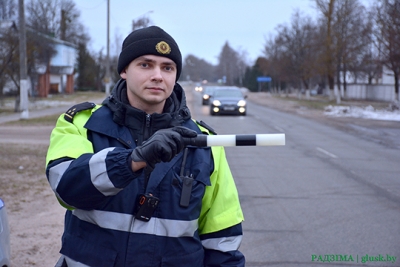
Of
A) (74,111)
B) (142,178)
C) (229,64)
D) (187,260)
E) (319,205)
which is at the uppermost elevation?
(229,64)

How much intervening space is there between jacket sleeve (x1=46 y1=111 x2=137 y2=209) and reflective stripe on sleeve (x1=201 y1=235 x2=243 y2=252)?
56cm

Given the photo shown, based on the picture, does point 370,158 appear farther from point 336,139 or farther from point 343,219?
point 343,219

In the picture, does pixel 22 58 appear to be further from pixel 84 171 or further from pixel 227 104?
pixel 84 171

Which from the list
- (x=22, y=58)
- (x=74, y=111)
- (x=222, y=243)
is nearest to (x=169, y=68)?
(x=74, y=111)

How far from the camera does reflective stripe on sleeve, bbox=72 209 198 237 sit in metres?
2.13

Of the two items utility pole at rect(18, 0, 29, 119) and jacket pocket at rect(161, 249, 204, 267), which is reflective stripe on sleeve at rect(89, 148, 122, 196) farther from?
utility pole at rect(18, 0, 29, 119)

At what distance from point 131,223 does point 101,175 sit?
317 millimetres

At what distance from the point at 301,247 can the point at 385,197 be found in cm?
315

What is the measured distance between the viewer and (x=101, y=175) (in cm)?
192

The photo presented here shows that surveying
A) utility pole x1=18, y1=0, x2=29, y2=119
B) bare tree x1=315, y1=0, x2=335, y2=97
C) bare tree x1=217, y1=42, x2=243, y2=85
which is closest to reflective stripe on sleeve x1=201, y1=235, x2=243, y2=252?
utility pole x1=18, y1=0, x2=29, y2=119

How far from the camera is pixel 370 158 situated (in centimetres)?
1274

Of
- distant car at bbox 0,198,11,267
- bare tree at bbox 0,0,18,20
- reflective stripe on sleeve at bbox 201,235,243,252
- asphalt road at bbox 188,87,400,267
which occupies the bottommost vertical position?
asphalt road at bbox 188,87,400,267

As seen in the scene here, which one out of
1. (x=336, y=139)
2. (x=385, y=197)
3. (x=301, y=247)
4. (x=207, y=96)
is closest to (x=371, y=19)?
(x=207, y=96)

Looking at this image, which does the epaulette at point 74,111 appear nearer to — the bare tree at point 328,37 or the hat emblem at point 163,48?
the hat emblem at point 163,48
